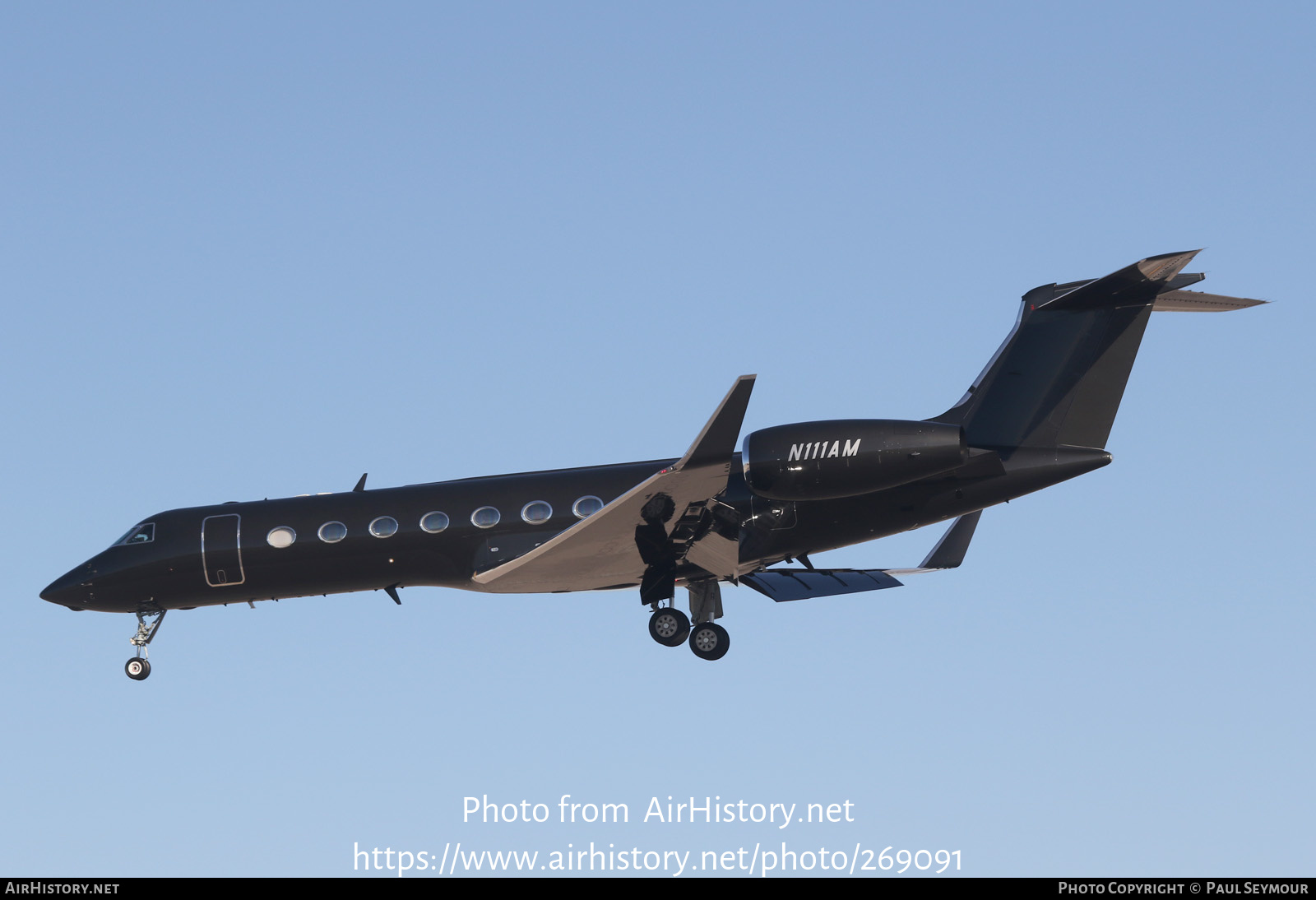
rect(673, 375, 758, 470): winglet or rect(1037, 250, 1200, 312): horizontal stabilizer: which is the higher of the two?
rect(1037, 250, 1200, 312): horizontal stabilizer

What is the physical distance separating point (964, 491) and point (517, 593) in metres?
7.30

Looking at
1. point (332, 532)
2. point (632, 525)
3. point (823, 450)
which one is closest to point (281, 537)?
point (332, 532)

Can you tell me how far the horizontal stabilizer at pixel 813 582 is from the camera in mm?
25547

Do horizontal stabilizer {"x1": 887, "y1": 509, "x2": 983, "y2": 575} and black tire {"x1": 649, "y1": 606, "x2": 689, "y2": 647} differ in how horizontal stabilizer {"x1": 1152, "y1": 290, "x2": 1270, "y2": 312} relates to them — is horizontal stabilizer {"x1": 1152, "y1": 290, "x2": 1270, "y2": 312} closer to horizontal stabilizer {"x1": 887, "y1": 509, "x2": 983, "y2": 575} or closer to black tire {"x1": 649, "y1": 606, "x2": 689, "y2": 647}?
horizontal stabilizer {"x1": 887, "y1": 509, "x2": 983, "y2": 575}

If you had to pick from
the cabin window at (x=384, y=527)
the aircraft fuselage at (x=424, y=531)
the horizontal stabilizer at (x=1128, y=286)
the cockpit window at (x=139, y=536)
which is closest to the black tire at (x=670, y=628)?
the aircraft fuselage at (x=424, y=531)

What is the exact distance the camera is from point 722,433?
1958 centimetres

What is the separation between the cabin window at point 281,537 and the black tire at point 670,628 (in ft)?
20.0

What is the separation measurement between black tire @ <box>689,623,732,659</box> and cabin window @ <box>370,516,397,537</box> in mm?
5075

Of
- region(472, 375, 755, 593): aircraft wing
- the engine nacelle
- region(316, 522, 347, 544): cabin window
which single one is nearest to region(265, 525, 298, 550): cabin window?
region(316, 522, 347, 544): cabin window

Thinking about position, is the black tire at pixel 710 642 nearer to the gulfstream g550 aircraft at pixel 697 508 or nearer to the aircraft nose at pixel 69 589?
the gulfstream g550 aircraft at pixel 697 508

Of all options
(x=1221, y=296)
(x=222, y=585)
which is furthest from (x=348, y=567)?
(x=1221, y=296)

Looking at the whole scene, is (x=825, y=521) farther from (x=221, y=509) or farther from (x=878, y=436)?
(x=221, y=509)

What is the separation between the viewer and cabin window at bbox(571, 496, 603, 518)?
22.9m

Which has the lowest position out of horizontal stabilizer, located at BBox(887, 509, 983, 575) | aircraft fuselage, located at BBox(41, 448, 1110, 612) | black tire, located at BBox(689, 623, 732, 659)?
black tire, located at BBox(689, 623, 732, 659)
